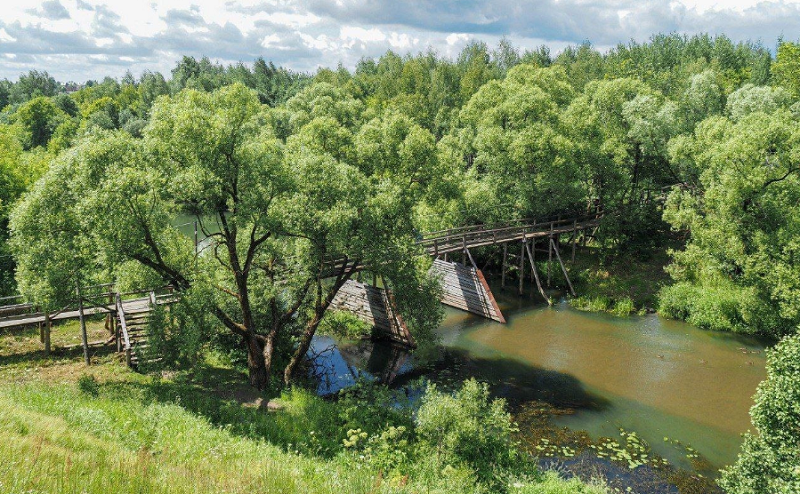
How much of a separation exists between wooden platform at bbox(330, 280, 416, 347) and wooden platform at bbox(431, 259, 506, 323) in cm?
428

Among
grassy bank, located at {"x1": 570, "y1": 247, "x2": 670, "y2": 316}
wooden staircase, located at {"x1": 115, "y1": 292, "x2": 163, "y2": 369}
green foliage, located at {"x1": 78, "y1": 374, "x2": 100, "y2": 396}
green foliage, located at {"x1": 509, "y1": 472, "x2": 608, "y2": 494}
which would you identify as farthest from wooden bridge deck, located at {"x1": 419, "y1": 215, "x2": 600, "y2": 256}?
green foliage, located at {"x1": 78, "y1": 374, "x2": 100, "y2": 396}

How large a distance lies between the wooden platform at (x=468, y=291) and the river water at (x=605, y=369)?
2.09 feet

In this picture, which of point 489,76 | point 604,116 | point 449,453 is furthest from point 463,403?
point 489,76

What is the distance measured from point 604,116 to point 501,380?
22523 millimetres

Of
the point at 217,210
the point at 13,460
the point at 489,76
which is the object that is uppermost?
the point at 489,76

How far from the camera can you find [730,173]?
2581 cm

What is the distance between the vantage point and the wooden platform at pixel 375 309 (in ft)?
86.3

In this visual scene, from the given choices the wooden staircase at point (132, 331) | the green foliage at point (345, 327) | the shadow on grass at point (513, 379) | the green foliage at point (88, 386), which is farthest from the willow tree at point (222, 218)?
the green foliage at point (345, 327)

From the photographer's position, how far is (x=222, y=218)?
16625 mm

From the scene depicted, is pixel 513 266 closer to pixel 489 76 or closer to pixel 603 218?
pixel 603 218

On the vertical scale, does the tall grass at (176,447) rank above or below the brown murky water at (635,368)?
above

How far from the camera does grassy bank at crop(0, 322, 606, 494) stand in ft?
31.0

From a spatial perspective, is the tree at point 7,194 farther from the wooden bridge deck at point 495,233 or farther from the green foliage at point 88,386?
the wooden bridge deck at point 495,233

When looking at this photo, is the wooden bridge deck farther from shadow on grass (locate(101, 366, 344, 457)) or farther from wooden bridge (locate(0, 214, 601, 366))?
shadow on grass (locate(101, 366, 344, 457))
